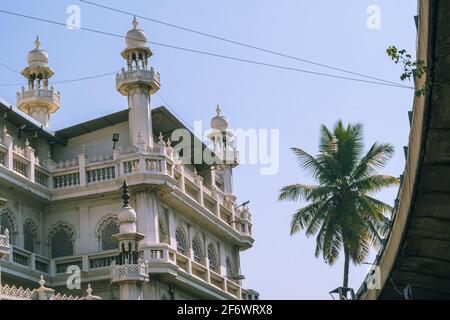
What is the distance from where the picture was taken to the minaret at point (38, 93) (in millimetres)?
44094

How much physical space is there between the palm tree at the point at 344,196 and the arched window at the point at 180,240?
19.9ft

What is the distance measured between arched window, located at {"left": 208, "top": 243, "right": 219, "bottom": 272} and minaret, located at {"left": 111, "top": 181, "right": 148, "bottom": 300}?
13834mm

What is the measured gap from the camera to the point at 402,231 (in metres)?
26.6

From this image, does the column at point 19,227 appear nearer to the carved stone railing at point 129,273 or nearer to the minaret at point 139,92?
the minaret at point 139,92

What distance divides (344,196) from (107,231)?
11.3 metres

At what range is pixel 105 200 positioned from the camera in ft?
124

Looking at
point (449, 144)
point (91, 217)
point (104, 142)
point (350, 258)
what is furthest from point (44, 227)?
point (449, 144)

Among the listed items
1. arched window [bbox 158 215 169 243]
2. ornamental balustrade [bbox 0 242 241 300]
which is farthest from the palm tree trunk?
arched window [bbox 158 215 169 243]

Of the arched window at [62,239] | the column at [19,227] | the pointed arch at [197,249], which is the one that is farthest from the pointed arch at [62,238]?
the pointed arch at [197,249]

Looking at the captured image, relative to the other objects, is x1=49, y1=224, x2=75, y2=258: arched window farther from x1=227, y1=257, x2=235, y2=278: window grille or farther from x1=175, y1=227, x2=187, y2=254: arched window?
x1=227, y1=257, x2=235, y2=278: window grille

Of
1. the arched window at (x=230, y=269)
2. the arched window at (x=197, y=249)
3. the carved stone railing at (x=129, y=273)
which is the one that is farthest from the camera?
the arched window at (x=230, y=269)

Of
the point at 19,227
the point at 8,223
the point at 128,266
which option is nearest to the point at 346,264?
the point at 19,227

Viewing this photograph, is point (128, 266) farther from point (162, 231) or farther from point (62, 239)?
point (62, 239)

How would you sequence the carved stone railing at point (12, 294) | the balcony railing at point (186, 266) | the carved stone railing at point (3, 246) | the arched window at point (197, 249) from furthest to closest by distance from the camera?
1. the arched window at point (197, 249)
2. the balcony railing at point (186, 266)
3. the carved stone railing at point (12, 294)
4. the carved stone railing at point (3, 246)
